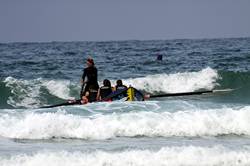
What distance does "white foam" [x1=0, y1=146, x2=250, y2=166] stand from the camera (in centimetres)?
1091

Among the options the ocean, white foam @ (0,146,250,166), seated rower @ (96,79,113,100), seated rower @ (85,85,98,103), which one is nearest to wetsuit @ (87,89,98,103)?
seated rower @ (85,85,98,103)

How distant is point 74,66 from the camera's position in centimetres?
3497

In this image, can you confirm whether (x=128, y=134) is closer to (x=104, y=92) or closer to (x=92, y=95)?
(x=104, y=92)

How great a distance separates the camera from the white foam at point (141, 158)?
429 inches

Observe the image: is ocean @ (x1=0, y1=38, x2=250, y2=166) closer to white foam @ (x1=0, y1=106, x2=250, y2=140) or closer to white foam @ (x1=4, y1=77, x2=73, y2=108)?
white foam @ (x1=0, y1=106, x2=250, y2=140)

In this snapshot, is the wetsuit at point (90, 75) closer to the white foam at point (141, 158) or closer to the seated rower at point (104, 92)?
the seated rower at point (104, 92)

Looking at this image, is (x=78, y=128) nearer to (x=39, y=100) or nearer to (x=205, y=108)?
(x=205, y=108)

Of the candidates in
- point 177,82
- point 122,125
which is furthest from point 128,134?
point 177,82

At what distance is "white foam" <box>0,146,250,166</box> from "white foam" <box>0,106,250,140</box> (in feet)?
7.47

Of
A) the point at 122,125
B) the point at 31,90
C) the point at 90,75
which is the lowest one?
the point at 122,125

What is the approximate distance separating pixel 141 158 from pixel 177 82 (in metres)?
17.2

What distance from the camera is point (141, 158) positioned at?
11.1 meters

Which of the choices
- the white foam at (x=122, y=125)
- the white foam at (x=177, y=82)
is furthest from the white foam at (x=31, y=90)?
the white foam at (x=122, y=125)

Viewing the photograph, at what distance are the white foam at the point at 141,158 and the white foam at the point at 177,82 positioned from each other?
49.7ft
